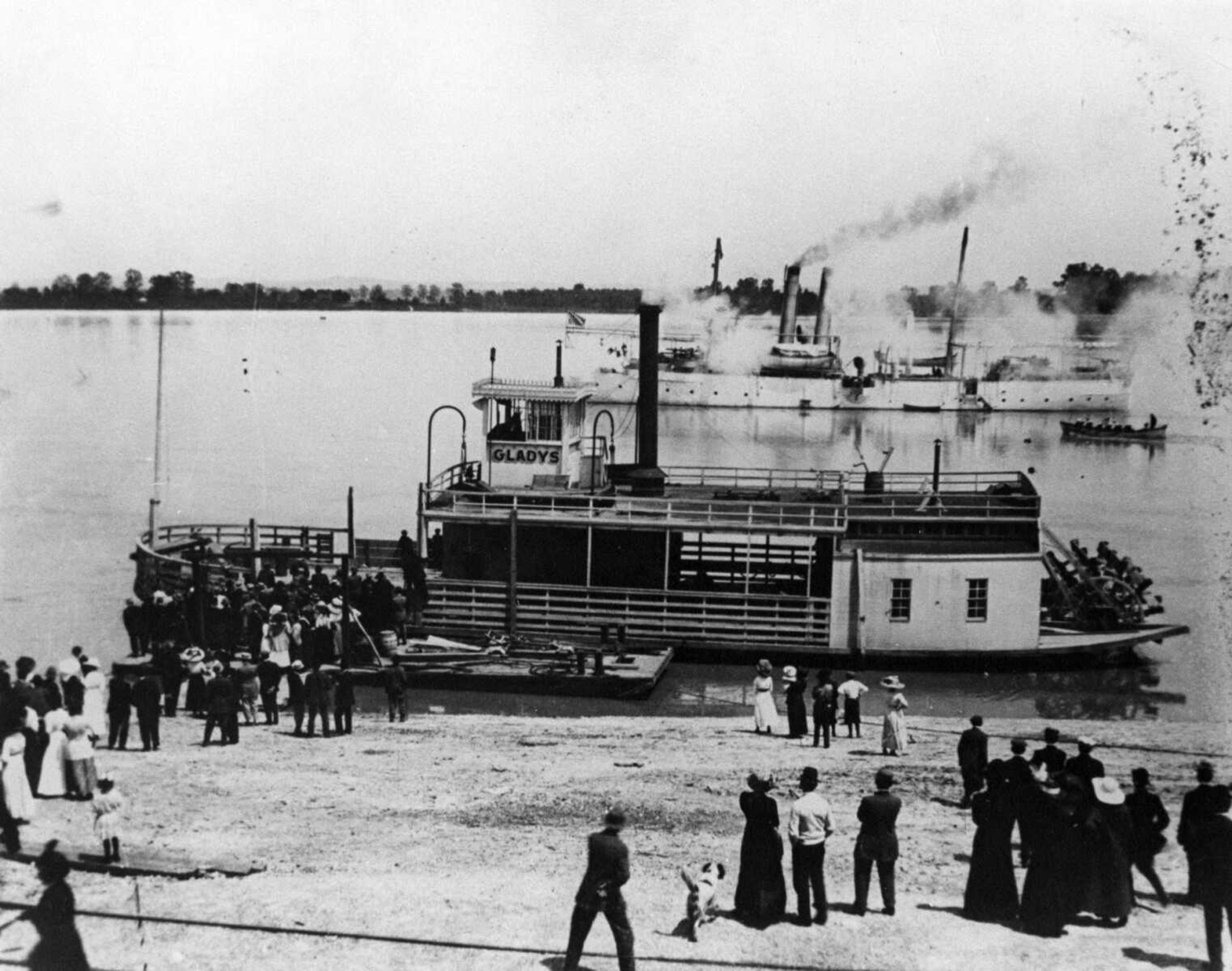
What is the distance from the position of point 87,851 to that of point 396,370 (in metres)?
82.9

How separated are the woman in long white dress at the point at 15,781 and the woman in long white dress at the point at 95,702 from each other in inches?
74.3

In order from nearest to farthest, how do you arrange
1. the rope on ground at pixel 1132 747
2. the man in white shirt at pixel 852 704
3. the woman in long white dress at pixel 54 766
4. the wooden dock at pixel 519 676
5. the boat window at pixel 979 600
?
the woman in long white dress at pixel 54 766 → the man in white shirt at pixel 852 704 → the rope on ground at pixel 1132 747 → the wooden dock at pixel 519 676 → the boat window at pixel 979 600

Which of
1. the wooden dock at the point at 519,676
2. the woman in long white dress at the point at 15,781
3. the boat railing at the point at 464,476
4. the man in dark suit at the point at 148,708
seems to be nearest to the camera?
the woman in long white dress at the point at 15,781

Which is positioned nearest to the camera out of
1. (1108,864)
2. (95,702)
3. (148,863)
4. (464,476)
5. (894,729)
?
(1108,864)

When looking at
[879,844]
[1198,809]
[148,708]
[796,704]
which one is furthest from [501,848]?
[1198,809]

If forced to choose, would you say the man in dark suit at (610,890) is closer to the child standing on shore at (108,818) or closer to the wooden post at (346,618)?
the child standing on shore at (108,818)

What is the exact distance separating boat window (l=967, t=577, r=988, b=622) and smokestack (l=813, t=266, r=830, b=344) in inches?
2397

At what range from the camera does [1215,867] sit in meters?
9.80

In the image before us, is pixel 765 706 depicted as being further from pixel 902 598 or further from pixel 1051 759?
pixel 902 598

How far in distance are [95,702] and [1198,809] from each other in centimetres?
1145

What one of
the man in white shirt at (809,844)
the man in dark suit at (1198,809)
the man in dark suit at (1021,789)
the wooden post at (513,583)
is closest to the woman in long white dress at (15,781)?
the man in white shirt at (809,844)

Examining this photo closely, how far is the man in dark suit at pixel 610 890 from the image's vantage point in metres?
Answer: 9.16

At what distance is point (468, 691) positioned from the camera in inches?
752

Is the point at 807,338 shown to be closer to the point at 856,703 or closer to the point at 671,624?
the point at 671,624
